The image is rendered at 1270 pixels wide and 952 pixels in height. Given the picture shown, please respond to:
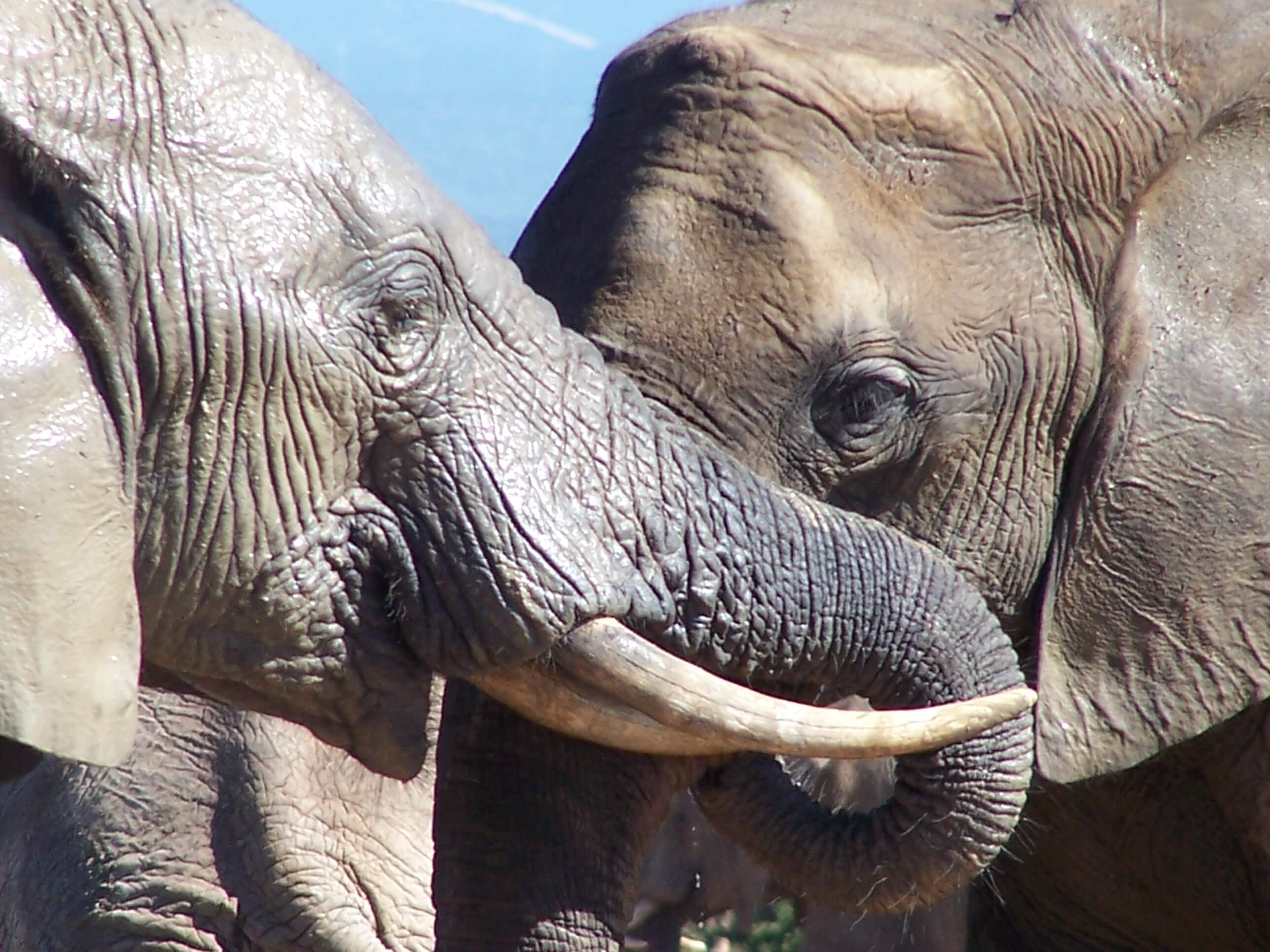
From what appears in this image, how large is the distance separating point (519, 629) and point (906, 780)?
2.18ft

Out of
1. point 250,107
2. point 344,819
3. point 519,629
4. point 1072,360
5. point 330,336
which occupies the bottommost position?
point 344,819

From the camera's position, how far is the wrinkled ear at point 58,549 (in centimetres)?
232

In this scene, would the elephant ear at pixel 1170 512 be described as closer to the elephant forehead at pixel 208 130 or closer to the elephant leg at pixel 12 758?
the elephant forehead at pixel 208 130

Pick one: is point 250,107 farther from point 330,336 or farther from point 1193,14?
point 1193,14

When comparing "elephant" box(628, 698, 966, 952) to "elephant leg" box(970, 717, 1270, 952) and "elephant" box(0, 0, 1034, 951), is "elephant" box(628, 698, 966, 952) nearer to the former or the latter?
"elephant leg" box(970, 717, 1270, 952)

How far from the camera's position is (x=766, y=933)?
6906 millimetres

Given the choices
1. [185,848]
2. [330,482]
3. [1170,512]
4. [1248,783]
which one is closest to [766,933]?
[185,848]

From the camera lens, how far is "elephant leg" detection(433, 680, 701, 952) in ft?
10.3

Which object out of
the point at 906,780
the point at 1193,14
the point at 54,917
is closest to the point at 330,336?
the point at 906,780

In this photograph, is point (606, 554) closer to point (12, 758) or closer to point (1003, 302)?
point (12, 758)

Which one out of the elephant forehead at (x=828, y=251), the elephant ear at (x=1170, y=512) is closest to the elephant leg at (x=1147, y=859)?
the elephant ear at (x=1170, y=512)

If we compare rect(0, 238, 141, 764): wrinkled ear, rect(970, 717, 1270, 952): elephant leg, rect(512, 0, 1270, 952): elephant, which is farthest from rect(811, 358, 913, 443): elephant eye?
rect(0, 238, 141, 764): wrinkled ear

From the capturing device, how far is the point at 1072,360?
336 centimetres

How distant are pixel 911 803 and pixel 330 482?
0.90 meters
